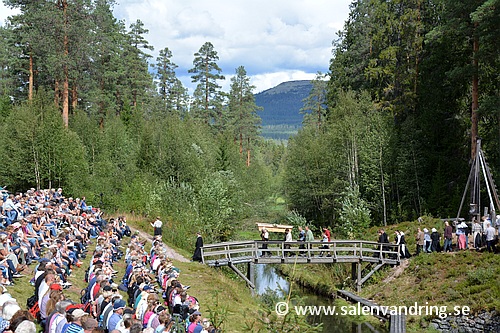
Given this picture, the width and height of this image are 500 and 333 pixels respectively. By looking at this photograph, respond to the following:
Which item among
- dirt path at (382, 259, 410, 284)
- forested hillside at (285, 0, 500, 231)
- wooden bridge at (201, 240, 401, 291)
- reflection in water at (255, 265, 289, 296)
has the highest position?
forested hillside at (285, 0, 500, 231)

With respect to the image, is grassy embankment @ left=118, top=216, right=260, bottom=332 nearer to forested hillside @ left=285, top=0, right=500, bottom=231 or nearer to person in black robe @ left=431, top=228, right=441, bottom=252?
person in black robe @ left=431, top=228, right=441, bottom=252

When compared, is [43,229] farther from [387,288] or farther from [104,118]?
[104,118]

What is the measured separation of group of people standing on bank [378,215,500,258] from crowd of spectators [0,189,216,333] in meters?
12.2

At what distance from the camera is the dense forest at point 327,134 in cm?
2825

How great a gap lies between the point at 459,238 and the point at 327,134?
55.6ft

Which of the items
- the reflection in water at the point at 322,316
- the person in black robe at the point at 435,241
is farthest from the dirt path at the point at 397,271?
the reflection in water at the point at 322,316

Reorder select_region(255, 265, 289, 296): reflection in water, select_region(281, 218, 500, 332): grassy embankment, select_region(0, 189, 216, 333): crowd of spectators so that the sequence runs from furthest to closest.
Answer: select_region(255, 265, 289, 296): reflection in water → select_region(281, 218, 500, 332): grassy embankment → select_region(0, 189, 216, 333): crowd of spectators

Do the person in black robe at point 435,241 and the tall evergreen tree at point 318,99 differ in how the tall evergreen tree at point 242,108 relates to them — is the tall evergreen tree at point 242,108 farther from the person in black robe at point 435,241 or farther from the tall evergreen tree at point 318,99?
the person in black robe at point 435,241

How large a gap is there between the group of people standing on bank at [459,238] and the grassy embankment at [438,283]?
54 centimetres

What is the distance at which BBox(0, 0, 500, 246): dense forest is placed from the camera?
28.2 metres

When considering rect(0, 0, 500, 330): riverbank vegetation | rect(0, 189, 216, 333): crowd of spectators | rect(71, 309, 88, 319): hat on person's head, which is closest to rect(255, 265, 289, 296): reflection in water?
rect(0, 0, 500, 330): riverbank vegetation

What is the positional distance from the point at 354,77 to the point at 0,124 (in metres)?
28.0

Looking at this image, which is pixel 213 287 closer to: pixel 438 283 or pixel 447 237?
pixel 438 283

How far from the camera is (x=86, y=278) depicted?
1440 centimetres
